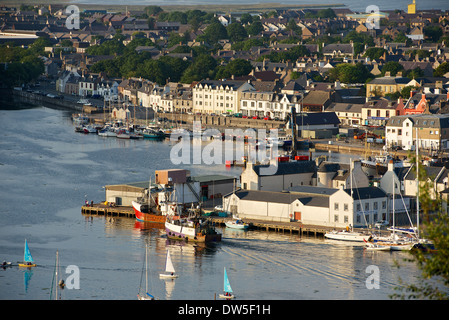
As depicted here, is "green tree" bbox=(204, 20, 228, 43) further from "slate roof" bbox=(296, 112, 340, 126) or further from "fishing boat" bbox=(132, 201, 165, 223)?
"fishing boat" bbox=(132, 201, 165, 223)

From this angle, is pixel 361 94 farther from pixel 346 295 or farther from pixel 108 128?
pixel 346 295

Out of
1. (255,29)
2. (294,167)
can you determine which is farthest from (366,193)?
(255,29)

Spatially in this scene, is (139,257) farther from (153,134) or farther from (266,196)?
(153,134)

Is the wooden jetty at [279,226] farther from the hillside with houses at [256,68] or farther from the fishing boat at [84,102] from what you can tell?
the fishing boat at [84,102]

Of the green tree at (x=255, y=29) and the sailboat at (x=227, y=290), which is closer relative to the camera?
the sailboat at (x=227, y=290)

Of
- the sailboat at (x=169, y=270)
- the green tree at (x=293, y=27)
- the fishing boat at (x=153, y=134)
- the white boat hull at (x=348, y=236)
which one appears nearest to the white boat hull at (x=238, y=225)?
the white boat hull at (x=348, y=236)
